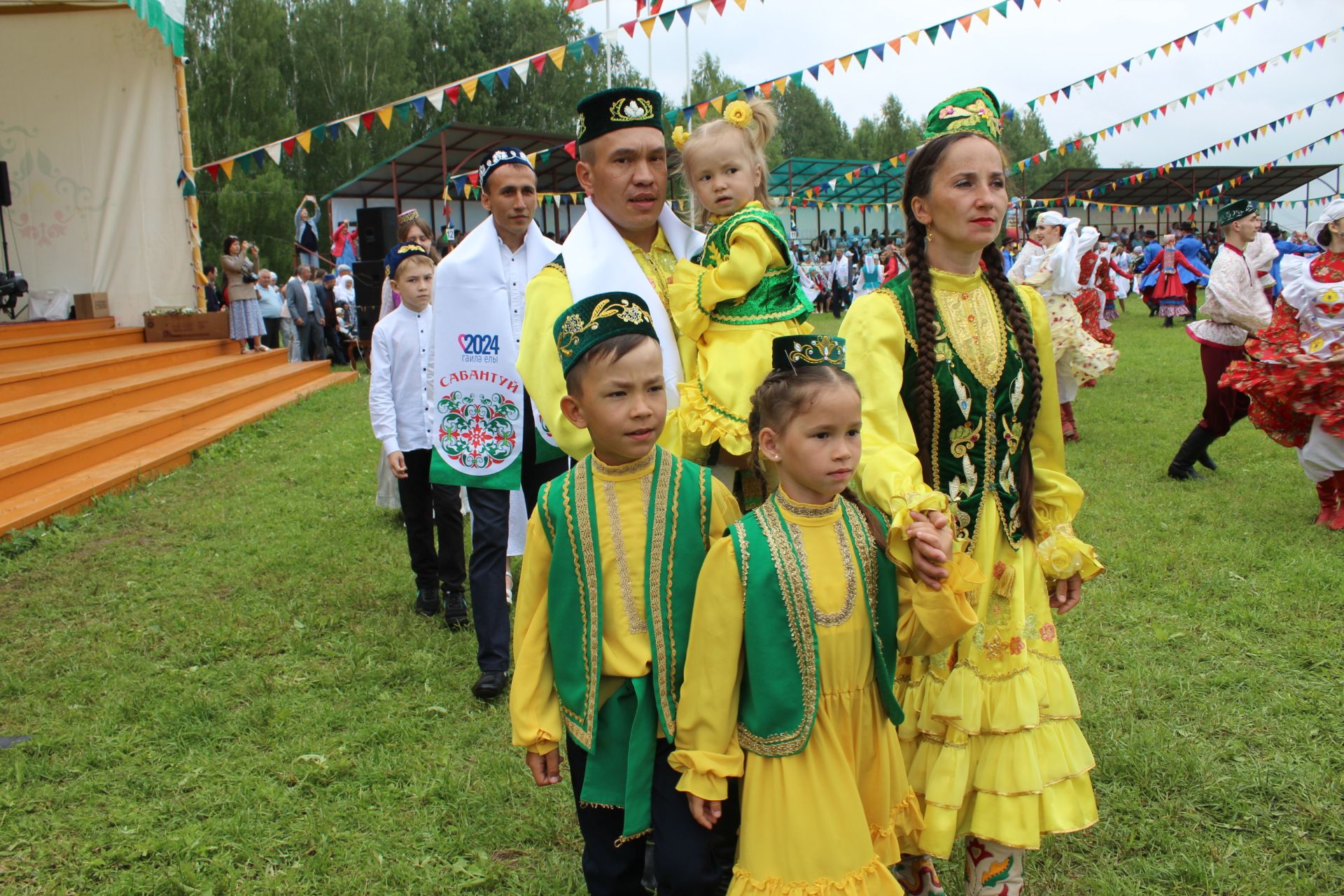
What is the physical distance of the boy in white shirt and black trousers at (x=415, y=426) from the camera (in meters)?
5.32

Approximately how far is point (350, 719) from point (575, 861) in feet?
4.96

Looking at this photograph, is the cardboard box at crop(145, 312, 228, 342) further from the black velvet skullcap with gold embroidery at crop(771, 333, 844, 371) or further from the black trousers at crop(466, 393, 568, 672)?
the black velvet skullcap with gold embroidery at crop(771, 333, 844, 371)

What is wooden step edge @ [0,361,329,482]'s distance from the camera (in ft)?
25.5

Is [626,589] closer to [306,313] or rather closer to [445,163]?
[306,313]

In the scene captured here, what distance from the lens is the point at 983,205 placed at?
2467 millimetres

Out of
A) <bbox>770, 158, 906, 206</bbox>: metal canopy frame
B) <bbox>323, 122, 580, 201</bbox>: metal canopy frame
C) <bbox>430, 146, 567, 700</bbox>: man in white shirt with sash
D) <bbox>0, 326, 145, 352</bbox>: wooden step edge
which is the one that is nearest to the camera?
<bbox>430, 146, 567, 700</bbox>: man in white shirt with sash

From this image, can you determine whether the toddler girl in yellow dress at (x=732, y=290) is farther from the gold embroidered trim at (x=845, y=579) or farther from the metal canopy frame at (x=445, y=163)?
the metal canopy frame at (x=445, y=163)

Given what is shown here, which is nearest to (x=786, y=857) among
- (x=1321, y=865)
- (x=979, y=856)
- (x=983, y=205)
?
(x=979, y=856)

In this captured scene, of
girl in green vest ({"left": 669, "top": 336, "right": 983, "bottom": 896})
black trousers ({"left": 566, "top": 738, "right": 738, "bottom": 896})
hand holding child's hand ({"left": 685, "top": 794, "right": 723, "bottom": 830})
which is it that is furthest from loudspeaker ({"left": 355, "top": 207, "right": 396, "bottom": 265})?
hand holding child's hand ({"left": 685, "top": 794, "right": 723, "bottom": 830})

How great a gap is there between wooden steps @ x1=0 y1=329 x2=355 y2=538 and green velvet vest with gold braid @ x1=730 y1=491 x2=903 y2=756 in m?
6.60

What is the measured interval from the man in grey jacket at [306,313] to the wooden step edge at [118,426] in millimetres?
3938

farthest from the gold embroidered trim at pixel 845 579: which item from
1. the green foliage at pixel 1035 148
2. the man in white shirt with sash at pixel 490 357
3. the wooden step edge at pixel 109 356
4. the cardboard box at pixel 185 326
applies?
the green foliage at pixel 1035 148

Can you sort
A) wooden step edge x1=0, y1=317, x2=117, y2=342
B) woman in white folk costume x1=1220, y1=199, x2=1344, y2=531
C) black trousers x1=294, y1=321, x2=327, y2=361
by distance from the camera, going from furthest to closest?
1. black trousers x1=294, y1=321, x2=327, y2=361
2. wooden step edge x1=0, y1=317, x2=117, y2=342
3. woman in white folk costume x1=1220, y1=199, x2=1344, y2=531

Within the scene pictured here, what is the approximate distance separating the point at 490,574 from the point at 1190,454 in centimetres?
600
